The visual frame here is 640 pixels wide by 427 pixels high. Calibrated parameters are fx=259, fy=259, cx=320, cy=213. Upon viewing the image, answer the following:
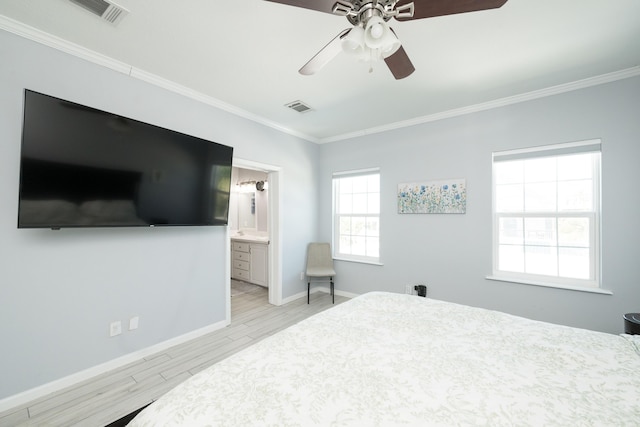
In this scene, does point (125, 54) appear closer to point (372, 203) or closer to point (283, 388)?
point (283, 388)

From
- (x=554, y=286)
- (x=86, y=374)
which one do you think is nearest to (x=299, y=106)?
(x=86, y=374)

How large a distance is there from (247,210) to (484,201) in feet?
14.3

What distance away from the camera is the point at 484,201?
119 inches

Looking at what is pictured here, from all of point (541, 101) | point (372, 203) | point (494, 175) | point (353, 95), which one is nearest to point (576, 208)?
point (494, 175)

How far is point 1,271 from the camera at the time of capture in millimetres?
1735

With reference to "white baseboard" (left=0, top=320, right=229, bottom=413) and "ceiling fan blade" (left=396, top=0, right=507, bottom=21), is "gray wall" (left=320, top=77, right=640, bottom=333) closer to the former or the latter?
"ceiling fan blade" (left=396, top=0, right=507, bottom=21)

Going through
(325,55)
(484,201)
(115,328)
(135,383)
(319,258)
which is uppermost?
(325,55)

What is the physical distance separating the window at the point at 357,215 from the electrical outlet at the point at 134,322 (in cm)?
278

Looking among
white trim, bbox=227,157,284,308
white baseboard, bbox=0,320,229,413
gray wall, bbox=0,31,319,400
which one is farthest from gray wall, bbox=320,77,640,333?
white baseboard, bbox=0,320,229,413

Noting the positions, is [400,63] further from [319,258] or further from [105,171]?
[319,258]

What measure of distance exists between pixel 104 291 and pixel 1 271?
598 millimetres

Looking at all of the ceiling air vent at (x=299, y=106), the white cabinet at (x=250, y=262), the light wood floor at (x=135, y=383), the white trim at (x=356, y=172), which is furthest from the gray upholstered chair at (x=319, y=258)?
the ceiling air vent at (x=299, y=106)

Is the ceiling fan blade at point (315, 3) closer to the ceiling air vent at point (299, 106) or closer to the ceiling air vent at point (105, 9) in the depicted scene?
the ceiling air vent at point (105, 9)

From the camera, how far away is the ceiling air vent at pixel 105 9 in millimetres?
1594
